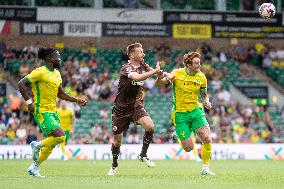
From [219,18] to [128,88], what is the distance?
23.0 m

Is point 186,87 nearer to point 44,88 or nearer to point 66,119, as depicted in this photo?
point 44,88

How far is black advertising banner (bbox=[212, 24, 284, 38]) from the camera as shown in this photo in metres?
40.5

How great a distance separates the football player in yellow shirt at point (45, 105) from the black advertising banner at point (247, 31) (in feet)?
81.4

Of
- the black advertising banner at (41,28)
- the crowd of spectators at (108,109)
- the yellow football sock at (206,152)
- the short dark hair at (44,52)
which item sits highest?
the short dark hair at (44,52)

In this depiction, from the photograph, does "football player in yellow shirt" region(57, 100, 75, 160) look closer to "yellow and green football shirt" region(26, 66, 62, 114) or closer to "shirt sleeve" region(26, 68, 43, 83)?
"yellow and green football shirt" region(26, 66, 62, 114)

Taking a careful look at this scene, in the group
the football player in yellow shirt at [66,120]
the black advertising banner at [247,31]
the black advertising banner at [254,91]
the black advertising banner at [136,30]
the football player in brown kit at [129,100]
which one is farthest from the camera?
the black advertising banner at [247,31]

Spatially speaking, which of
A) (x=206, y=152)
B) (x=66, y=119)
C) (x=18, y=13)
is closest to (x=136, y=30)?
(x=18, y=13)

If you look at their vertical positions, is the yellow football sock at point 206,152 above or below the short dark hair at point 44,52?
below

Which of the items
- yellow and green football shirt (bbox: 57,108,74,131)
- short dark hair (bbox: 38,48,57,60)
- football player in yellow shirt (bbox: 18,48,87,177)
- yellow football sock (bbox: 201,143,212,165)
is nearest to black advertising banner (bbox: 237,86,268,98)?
yellow and green football shirt (bbox: 57,108,74,131)

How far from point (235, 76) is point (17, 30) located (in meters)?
10.8

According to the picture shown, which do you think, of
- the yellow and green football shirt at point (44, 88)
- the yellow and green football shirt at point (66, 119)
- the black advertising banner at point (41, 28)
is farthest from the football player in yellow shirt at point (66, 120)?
the yellow and green football shirt at point (44, 88)

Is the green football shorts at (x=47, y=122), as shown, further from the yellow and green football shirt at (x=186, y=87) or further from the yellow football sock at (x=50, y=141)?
the yellow and green football shirt at (x=186, y=87)

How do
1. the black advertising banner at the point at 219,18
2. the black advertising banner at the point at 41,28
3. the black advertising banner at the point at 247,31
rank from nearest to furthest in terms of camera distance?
the black advertising banner at the point at 41,28 < the black advertising banner at the point at 219,18 < the black advertising banner at the point at 247,31

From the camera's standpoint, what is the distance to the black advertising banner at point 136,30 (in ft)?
129
